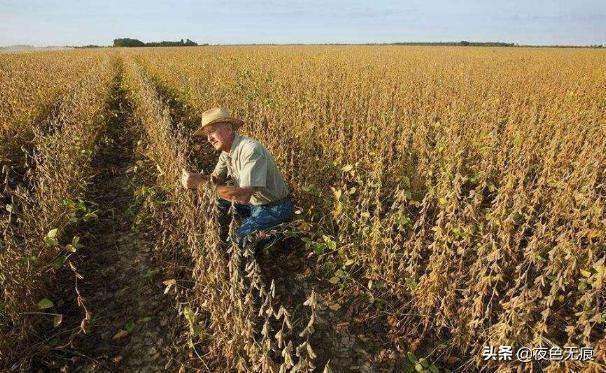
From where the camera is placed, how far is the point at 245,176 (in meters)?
3.08

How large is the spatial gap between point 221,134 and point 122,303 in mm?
1558

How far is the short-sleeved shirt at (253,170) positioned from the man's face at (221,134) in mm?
63

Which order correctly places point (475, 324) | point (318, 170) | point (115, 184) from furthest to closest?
point (115, 184) < point (318, 170) < point (475, 324)

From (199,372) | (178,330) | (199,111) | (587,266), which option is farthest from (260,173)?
(199,111)

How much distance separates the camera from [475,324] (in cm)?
212

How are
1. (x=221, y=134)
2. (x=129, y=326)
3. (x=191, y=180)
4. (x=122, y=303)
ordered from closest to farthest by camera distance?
Result: (x=129, y=326), (x=122, y=303), (x=191, y=180), (x=221, y=134)

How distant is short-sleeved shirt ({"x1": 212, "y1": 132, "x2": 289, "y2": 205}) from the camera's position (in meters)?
3.08

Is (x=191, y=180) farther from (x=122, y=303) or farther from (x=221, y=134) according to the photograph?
(x=122, y=303)

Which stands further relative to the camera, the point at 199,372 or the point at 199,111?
the point at 199,111

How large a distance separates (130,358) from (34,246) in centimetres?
119

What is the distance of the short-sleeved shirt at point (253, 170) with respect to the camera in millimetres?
3078

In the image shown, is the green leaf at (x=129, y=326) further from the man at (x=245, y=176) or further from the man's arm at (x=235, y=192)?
the man's arm at (x=235, y=192)

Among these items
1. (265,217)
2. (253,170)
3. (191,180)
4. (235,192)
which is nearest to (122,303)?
(191,180)

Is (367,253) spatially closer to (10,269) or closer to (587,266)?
(587,266)
